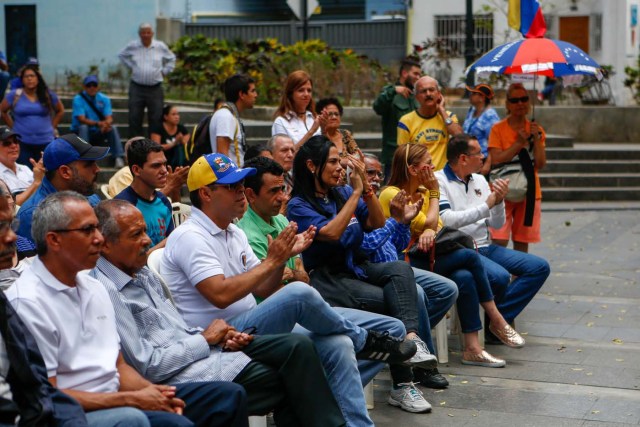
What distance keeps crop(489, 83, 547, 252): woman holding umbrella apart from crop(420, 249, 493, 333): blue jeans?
1.86 metres

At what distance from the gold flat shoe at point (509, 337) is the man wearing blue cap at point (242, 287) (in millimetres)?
2299

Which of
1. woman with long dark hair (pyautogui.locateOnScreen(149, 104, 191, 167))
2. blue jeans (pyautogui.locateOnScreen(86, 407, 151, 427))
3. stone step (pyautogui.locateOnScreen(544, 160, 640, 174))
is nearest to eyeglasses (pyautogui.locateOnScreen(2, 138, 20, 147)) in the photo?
blue jeans (pyautogui.locateOnScreen(86, 407, 151, 427))

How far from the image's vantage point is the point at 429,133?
10156 millimetres

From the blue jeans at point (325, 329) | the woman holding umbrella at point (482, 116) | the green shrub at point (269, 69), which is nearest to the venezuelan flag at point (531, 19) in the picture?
the woman holding umbrella at point (482, 116)

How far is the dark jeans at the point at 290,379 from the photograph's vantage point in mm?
5156

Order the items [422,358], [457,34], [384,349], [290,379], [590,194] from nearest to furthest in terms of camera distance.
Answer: [290,379] → [384,349] → [422,358] → [590,194] → [457,34]

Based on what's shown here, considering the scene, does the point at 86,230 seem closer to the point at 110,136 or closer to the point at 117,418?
the point at 117,418

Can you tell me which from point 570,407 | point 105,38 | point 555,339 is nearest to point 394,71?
point 105,38

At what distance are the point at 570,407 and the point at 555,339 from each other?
1.83 m

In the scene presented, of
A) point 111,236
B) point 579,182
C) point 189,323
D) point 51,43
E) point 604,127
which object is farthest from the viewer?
point 51,43

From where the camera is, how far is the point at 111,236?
491cm

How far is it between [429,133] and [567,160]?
904 cm

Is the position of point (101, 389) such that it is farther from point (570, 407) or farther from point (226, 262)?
point (570, 407)

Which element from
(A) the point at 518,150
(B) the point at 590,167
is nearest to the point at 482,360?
(A) the point at 518,150
